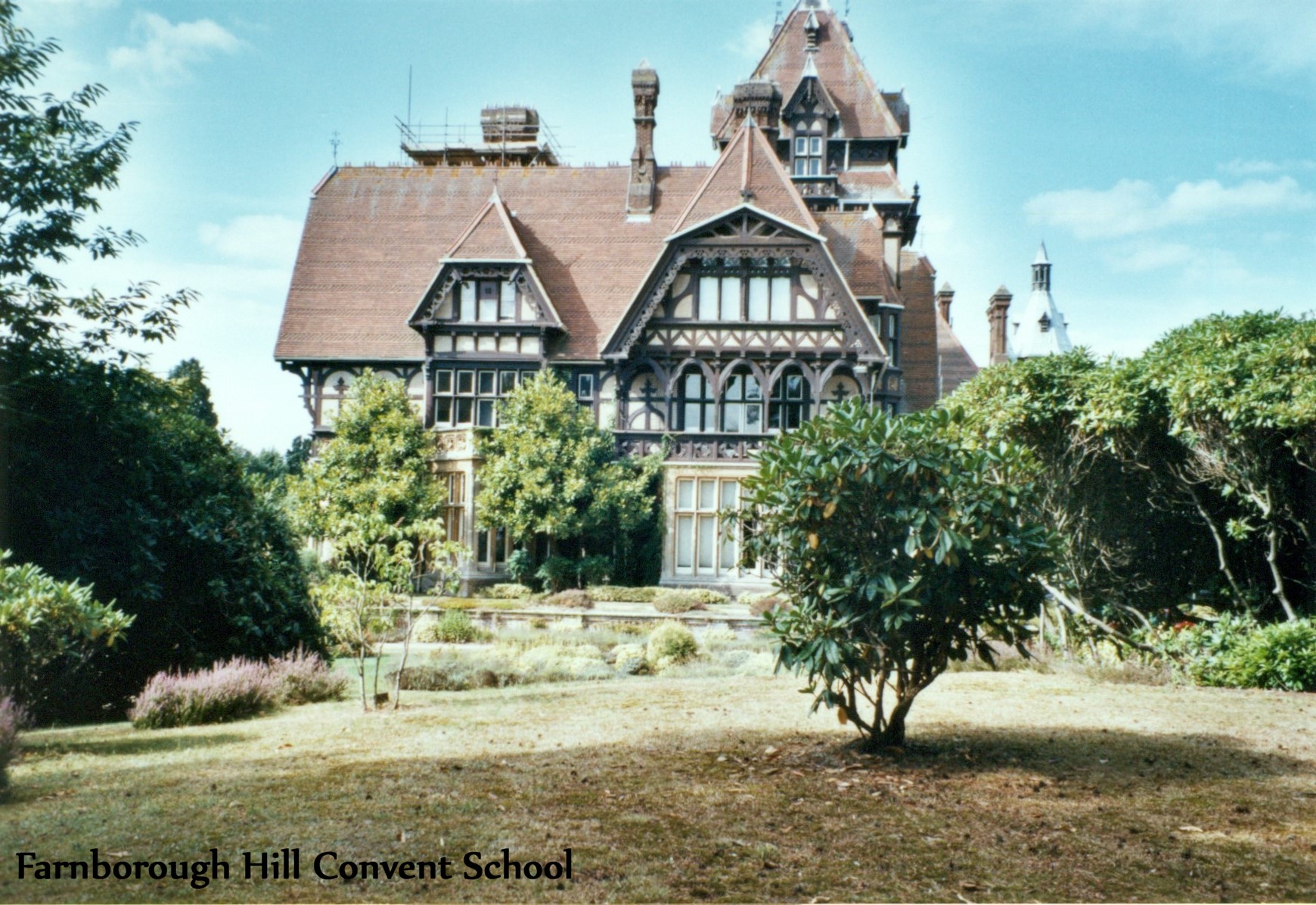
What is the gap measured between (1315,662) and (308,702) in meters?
12.4

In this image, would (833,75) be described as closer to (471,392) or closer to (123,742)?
(471,392)

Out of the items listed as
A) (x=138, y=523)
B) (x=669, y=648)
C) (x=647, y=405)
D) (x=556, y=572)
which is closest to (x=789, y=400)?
(x=647, y=405)

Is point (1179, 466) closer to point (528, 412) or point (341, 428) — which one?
point (528, 412)

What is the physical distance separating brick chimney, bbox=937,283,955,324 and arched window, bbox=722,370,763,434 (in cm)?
2636

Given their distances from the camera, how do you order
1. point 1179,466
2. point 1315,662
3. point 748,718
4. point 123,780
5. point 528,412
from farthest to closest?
1. point 528,412
2. point 1179,466
3. point 1315,662
4. point 748,718
5. point 123,780

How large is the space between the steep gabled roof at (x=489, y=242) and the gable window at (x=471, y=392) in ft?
10.6

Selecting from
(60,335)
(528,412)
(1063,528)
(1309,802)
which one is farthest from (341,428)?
(1309,802)

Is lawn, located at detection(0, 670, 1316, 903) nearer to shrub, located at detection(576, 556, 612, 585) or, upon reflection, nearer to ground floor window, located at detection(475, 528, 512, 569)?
shrub, located at detection(576, 556, 612, 585)

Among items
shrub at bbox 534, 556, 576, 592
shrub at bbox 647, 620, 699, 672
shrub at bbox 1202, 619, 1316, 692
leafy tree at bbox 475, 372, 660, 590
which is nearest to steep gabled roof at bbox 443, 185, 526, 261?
leafy tree at bbox 475, 372, 660, 590

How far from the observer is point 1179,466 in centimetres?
1595

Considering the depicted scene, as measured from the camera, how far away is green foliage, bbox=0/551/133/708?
843 cm

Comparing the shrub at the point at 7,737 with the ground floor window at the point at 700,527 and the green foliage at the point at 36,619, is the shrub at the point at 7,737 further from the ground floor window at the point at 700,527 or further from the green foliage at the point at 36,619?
the ground floor window at the point at 700,527

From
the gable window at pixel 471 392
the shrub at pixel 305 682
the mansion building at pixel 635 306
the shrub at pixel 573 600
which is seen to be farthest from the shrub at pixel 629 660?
the gable window at pixel 471 392

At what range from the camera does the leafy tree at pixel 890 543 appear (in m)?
8.41
